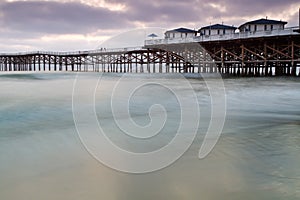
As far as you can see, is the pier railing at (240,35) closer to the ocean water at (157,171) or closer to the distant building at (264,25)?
the distant building at (264,25)

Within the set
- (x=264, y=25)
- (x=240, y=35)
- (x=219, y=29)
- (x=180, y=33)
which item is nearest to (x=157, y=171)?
(x=240, y=35)

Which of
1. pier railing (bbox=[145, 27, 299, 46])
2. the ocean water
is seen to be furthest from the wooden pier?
the ocean water

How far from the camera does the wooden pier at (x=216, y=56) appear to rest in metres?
24.5

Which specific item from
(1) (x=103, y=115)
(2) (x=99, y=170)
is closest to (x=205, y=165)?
(2) (x=99, y=170)

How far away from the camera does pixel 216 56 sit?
30.1 meters

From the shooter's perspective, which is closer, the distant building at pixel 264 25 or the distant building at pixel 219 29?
the distant building at pixel 264 25

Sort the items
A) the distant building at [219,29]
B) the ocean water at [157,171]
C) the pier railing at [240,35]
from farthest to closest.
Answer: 1. the distant building at [219,29]
2. the pier railing at [240,35]
3. the ocean water at [157,171]

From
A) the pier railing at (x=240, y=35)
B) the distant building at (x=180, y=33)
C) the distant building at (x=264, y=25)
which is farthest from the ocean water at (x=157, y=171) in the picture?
the distant building at (x=180, y=33)

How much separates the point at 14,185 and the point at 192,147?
2.55 metres

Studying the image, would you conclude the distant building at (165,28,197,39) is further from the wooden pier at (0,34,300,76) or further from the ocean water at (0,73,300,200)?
the ocean water at (0,73,300,200)

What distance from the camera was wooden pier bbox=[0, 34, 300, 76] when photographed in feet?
80.5

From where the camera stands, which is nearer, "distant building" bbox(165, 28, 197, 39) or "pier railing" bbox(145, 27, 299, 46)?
"pier railing" bbox(145, 27, 299, 46)

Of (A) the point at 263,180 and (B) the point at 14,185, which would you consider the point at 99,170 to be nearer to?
(B) the point at 14,185

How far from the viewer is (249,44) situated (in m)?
26.4
